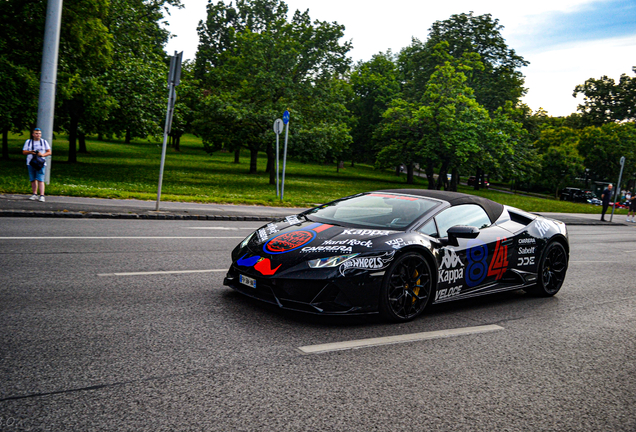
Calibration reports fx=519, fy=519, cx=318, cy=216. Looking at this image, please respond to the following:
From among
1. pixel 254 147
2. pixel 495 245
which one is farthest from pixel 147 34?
pixel 495 245

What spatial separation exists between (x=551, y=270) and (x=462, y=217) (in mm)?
2033

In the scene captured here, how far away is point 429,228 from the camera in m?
5.80

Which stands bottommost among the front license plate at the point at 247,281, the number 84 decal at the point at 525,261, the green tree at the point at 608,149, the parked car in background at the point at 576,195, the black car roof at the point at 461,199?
the front license plate at the point at 247,281

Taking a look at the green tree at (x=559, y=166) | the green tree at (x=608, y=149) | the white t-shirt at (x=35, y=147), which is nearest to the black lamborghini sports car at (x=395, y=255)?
the white t-shirt at (x=35, y=147)

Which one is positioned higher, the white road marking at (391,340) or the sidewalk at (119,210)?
the white road marking at (391,340)

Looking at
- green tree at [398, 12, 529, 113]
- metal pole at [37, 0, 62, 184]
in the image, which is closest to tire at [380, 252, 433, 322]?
metal pole at [37, 0, 62, 184]

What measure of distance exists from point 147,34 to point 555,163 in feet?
171

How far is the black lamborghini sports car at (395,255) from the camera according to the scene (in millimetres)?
4908

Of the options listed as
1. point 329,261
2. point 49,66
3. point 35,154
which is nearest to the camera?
A: point 329,261

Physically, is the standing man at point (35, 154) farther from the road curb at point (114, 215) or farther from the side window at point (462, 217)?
the side window at point (462, 217)

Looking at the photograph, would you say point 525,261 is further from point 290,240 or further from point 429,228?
point 290,240

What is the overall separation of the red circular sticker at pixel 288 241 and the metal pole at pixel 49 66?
12.0m

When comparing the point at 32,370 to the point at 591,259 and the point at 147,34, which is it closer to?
the point at 591,259

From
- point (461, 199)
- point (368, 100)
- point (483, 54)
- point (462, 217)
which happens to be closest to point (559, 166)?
point (483, 54)
